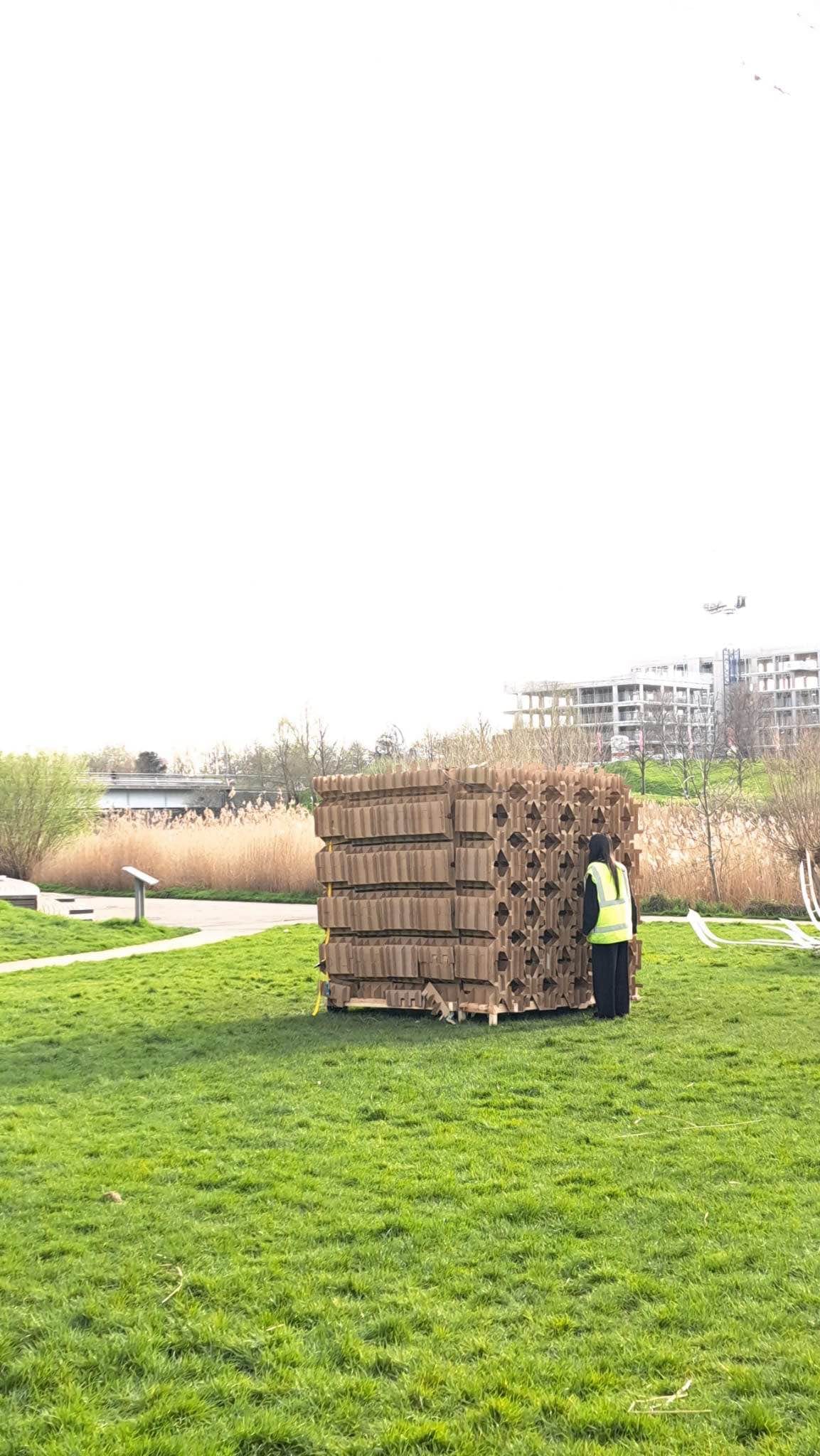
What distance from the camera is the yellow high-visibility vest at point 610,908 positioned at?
42.9 feet

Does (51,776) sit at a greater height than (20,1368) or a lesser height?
greater

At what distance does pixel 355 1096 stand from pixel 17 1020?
5.51 meters

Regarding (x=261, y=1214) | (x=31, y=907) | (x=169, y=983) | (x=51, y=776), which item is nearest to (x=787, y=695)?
(x=51, y=776)

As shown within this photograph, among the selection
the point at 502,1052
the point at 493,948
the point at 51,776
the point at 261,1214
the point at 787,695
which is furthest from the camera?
the point at 787,695

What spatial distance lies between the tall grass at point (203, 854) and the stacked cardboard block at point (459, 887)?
16846 millimetres

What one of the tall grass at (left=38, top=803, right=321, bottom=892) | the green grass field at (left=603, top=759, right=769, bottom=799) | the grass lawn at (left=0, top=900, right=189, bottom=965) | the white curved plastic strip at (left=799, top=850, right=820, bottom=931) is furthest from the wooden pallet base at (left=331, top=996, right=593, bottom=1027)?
the green grass field at (left=603, top=759, right=769, bottom=799)

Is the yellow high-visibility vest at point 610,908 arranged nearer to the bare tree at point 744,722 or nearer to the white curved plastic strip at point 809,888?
the white curved plastic strip at point 809,888

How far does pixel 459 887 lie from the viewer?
13477mm

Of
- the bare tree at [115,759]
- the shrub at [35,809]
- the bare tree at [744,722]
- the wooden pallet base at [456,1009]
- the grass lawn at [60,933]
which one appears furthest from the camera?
the bare tree at [115,759]

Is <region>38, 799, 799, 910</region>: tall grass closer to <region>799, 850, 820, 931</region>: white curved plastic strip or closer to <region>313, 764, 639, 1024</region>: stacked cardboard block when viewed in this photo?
<region>799, 850, 820, 931</region>: white curved plastic strip

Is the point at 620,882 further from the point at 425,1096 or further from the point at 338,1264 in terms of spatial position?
the point at 338,1264

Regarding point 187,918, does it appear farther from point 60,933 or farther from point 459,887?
point 459,887

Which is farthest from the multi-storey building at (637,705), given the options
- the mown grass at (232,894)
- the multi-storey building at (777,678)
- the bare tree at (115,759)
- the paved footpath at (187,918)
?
the paved footpath at (187,918)

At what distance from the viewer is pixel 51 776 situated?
36031mm
